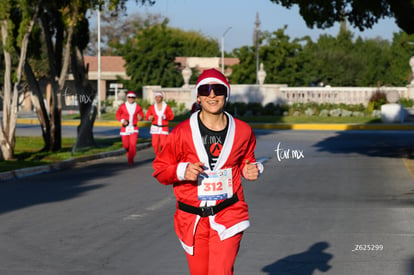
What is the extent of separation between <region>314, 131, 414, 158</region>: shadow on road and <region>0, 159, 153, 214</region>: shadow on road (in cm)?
821

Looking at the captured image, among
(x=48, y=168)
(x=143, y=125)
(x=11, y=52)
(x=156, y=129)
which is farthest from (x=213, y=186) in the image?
(x=143, y=125)

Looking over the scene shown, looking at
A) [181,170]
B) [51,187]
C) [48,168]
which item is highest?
[181,170]

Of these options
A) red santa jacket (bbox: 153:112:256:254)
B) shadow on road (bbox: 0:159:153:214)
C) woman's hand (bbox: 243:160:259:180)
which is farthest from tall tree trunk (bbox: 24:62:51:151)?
woman's hand (bbox: 243:160:259:180)

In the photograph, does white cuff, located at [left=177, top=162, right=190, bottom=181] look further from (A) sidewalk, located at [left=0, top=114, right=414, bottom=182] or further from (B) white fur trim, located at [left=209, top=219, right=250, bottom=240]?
(A) sidewalk, located at [left=0, top=114, right=414, bottom=182]

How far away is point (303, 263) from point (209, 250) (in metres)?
3.10

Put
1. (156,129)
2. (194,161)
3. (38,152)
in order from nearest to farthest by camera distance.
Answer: (194,161) < (156,129) < (38,152)

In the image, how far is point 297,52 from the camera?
77000 millimetres

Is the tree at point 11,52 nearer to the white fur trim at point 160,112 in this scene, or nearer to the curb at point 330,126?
the white fur trim at point 160,112

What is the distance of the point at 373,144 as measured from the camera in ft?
96.6

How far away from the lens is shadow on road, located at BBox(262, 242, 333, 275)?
834 centimetres

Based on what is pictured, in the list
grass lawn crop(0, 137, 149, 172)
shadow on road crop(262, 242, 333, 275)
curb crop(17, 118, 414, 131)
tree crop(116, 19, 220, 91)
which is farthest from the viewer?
tree crop(116, 19, 220, 91)

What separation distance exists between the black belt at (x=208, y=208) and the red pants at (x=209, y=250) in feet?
0.17

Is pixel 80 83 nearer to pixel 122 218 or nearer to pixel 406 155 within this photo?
pixel 406 155

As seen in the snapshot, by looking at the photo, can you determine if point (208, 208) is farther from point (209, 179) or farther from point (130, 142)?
point (130, 142)
